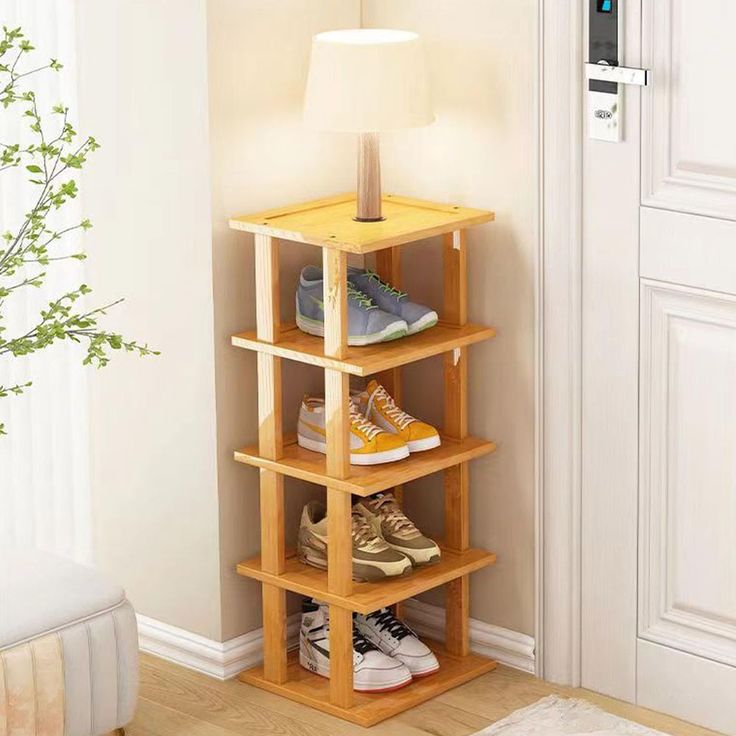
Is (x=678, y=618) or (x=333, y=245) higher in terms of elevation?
(x=333, y=245)

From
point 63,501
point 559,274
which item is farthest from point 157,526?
point 559,274

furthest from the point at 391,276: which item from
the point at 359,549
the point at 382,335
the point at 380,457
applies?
the point at 359,549

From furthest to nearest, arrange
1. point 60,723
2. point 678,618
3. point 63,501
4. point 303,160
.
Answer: point 63,501, point 303,160, point 678,618, point 60,723

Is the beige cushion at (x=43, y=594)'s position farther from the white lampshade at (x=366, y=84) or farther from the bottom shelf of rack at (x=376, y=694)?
the white lampshade at (x=366, y=84)

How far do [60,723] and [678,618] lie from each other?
44.5 inches

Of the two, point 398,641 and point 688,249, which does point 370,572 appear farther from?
point 688,249

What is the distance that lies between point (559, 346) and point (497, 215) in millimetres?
286

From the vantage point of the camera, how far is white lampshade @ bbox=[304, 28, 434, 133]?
2523 mm

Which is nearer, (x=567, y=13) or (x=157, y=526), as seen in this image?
(x=567, y=13)

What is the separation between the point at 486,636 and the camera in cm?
A: 295

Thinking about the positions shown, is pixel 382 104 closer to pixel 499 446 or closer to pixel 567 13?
pixel 567 13

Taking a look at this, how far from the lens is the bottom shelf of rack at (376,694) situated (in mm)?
2709

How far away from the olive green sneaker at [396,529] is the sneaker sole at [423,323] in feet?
1.23

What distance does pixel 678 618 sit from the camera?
2646mm
